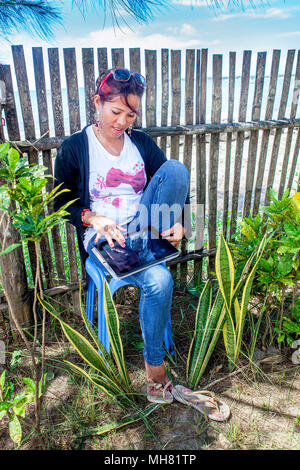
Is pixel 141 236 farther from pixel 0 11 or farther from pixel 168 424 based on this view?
pixel 0 11

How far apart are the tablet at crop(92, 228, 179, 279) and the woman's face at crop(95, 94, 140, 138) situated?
631mm

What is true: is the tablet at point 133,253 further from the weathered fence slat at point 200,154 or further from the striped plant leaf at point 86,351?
the weathered fence slat at point 200,154

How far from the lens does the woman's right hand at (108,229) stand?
1871 millimetres

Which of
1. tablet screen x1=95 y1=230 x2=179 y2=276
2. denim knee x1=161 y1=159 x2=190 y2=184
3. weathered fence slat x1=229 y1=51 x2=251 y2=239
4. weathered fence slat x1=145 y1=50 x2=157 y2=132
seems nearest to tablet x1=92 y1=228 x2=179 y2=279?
tablet screen x1=95 y1=230 x2=179 y2=276

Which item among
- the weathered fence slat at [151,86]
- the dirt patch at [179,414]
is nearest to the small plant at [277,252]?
the dirt patch at [179,414]

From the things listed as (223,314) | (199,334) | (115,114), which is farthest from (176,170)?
(199,334)

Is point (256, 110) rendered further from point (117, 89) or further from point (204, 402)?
point (204, 402)

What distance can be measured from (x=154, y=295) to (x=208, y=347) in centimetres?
52

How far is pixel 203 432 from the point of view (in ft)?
5.60

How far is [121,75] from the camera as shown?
77.1 inches

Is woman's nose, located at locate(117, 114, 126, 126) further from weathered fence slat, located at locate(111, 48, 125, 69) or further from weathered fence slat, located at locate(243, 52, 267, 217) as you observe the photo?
weathered fence slat, located at locate(243, 52, 267, 217)

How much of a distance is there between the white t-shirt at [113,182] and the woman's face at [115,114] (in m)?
0.13

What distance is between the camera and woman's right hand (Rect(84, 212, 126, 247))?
1.87 metres
